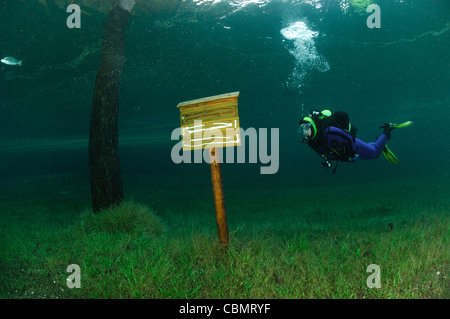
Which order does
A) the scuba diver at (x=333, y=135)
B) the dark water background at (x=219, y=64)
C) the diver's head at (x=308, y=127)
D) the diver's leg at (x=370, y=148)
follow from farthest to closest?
the dark water background at (x=219, y=64) → the diver's leg at (x=370, y=148) → the scuba diver at (x=333, y=135) → the diver's head at (x=308, y=127)

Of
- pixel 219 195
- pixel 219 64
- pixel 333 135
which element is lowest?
pixel 219 195

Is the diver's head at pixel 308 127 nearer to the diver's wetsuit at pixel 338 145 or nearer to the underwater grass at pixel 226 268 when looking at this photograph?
the diver's wetsuit at pixel 338 145

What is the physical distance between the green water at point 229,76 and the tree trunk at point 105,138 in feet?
6.28

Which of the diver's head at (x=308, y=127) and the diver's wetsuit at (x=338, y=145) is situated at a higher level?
the diver's head at (x=308, y=127)

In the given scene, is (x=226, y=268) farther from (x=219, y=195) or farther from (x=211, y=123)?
(x=211, y=123)

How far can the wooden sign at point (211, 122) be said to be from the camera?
10.5 ft

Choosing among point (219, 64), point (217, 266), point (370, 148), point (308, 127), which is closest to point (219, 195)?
point (217, 266)

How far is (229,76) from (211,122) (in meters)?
20.8

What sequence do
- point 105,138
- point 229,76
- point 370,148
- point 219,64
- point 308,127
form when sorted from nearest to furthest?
point 308,127 → point 370,148 → point 105,138 → point 219,64 → point 229,76

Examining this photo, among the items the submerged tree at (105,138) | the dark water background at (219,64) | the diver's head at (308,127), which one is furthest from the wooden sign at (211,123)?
the dark water background at (219,64)

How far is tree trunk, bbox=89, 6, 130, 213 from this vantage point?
5.90m

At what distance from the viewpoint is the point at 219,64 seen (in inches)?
793

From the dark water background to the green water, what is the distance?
96 mm
